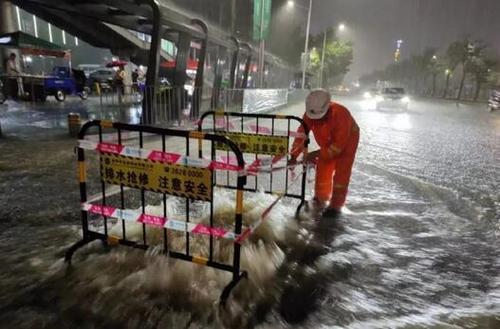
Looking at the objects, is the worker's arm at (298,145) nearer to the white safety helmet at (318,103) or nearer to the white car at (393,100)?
the white safety helmet at (318,103)

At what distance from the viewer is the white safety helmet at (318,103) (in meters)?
4.82

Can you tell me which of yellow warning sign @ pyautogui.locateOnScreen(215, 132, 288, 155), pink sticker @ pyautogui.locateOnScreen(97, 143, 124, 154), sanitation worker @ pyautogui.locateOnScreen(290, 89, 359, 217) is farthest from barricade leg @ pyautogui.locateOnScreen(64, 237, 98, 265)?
sanitation worker @ pyautogui.locateOnScreen(290, 89, 359, 217)

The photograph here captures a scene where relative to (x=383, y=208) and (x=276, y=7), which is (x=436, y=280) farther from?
(x=276, y=7)

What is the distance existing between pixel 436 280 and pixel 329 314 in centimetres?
130

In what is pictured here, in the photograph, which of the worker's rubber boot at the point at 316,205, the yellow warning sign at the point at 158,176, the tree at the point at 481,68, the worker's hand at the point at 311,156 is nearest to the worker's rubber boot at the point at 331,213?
the worker's rubber boot at the point at 316,205

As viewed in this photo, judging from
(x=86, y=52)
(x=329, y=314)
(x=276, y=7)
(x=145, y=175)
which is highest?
(x=276, y=7)

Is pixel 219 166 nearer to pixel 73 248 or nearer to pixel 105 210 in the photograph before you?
pixel 105 210

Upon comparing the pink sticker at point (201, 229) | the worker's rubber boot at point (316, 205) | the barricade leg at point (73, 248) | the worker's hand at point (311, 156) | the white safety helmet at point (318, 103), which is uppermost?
the white safety helmet at point (318, 103)

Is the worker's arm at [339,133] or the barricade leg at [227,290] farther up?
the worker's arm at [339,133]

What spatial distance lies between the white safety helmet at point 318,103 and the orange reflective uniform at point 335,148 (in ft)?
0.56

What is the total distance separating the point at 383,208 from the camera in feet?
19.0

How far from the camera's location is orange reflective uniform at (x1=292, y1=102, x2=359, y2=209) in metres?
4.95

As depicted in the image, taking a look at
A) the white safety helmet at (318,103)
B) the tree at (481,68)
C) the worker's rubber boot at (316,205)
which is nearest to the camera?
the white safety helmet at (318,103)

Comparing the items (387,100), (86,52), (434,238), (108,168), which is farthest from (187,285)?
(86,52)
